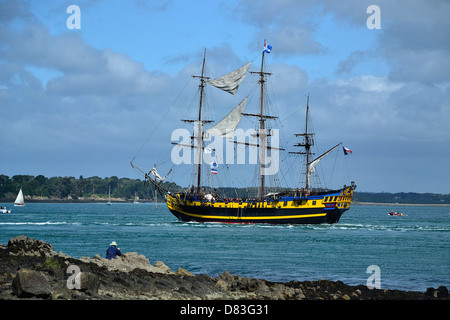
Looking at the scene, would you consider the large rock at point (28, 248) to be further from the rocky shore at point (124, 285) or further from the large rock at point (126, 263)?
the large rock at point (126, 263)

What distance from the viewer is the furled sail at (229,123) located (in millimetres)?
83562

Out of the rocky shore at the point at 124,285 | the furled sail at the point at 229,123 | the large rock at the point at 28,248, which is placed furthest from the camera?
the furled sail at the point at 229,123

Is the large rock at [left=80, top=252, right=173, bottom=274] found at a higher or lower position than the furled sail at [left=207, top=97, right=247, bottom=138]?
lower

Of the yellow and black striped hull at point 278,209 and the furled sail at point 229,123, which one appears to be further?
the furled sail at point 229,123

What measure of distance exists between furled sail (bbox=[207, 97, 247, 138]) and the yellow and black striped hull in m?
12.9

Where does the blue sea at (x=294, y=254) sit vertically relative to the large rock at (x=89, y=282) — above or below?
Answer: below

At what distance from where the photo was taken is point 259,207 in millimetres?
74375

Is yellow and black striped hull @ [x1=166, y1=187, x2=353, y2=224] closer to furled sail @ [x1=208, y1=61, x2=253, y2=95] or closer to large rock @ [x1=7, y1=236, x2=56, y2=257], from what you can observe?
furled sail @ [x1=208, y1=61, x2=253, y2=95]

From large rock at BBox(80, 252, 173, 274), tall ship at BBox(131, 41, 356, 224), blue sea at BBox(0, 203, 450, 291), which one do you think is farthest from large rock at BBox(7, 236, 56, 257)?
tall ship at BBox(131, 41, 356, 224)

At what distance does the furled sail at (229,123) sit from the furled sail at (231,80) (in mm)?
2702

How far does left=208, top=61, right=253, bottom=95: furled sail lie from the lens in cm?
8394

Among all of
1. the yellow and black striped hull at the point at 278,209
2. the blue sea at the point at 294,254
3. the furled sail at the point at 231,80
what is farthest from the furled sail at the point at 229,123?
the blue sea at the point at 294,254

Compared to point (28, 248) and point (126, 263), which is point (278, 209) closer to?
point (126, 263)
